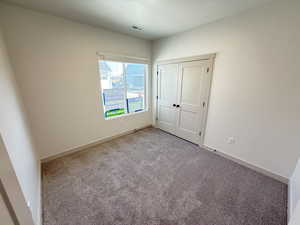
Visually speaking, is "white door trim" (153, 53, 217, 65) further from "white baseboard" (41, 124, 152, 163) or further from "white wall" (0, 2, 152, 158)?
"white baseboard" (41, 124, 152, 163)

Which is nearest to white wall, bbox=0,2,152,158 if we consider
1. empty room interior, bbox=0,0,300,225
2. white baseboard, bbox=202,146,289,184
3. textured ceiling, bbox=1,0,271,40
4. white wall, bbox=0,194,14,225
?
empty room interior, bbox=0,0,300,225

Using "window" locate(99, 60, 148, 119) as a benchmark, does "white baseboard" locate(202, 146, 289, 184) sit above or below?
below

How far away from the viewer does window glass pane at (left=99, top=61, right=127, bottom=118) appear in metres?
2.80

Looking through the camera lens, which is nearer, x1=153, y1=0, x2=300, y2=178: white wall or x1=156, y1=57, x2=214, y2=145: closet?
x1=153, y1=0, x2=300, y2=178: white wall

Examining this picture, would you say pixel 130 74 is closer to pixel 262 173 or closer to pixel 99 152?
pixel 99 152

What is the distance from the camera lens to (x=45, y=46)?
6.40 ft

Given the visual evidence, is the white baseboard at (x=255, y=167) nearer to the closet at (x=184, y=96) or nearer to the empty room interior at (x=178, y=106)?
the empty room interior at (x=178, y=106)

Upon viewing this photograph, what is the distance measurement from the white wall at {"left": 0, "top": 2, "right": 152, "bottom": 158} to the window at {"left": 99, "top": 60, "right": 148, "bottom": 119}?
0.25 m

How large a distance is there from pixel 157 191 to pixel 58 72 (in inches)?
98.9

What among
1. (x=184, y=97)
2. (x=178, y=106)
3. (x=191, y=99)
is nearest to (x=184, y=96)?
(x=184, y=97)

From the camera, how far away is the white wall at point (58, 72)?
5.90 feet

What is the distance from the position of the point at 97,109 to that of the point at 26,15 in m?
1.76

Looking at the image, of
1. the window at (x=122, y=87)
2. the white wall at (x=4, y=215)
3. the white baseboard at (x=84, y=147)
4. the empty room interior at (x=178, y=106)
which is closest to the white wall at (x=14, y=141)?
the empty room interior at (x=178, y=106)

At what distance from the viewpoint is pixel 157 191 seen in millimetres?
1679
